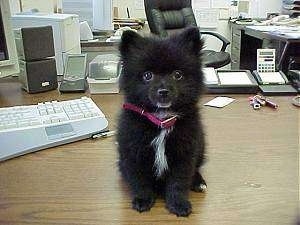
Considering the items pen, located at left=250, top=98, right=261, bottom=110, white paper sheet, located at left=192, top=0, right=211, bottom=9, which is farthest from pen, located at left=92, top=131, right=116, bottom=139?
white paper sheet, located at left=192, top=0, right=211, bottom=9

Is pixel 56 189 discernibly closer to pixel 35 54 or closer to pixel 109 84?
pixel 109 84

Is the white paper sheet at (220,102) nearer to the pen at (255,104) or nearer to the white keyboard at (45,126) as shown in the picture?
the pen at (255,104)

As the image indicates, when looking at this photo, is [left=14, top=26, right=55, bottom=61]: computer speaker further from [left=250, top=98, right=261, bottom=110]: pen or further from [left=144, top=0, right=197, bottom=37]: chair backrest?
[left=144, top=0, right=197, bottom=37]: chair backrest

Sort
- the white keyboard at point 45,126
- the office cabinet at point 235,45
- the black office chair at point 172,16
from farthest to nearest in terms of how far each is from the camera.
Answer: the office cabinet at point 235,45 < the black office chair at point 172,16 < the white keyboard at point 45,126

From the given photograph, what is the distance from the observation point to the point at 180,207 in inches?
25.2

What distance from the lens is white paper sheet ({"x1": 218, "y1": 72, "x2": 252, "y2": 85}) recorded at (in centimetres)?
134

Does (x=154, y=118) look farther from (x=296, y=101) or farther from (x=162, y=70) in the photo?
(x=296, y=101)

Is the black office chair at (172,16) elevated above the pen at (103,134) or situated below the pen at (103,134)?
above

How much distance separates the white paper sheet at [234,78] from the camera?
1339 millimetres

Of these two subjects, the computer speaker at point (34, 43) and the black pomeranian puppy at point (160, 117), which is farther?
the computer speaker at point (34, 43)

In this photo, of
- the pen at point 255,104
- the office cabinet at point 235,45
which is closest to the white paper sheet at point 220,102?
the pen at point 255,104

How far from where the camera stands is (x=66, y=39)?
5.38 feet

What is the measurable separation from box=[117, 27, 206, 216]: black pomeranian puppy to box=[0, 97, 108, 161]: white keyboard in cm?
29

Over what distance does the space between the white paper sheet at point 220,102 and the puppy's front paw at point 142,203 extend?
597 mm
